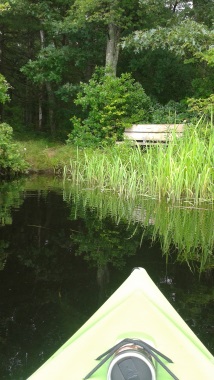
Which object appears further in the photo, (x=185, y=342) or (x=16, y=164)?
(x=16, y=164)

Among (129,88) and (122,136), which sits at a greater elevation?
(129,88)

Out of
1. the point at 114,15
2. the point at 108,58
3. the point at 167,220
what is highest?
the point at 114,15

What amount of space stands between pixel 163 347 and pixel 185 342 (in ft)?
0.23

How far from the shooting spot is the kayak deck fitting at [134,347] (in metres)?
1.13

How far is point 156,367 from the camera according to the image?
120 centimetres

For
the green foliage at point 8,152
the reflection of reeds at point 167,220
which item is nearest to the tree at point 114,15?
the green foliage at point 8,152

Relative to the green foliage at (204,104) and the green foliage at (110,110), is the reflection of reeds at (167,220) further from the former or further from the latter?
the green foliage at (110,110)

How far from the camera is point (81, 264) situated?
10.3 feet

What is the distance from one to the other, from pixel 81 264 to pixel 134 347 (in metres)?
2.00

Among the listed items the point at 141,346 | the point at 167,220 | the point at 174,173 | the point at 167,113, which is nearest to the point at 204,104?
the point at 174,173

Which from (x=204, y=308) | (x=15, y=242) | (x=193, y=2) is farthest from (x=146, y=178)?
(x=193, y=2)

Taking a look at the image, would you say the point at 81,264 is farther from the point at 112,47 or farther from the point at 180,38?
the point at 112,47

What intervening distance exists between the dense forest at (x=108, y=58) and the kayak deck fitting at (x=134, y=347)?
21.3 ft

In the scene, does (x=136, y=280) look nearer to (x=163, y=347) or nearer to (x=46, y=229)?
(x=163, y=347)
